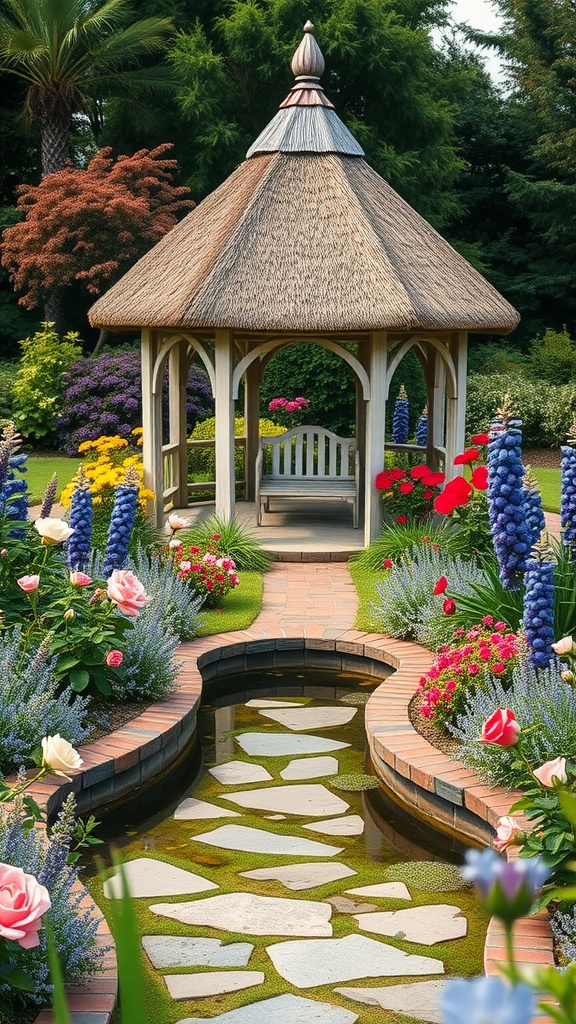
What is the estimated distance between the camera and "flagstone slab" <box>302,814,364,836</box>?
498 cm

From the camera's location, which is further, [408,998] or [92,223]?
[92,223]

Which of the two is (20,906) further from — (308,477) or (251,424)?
(251,424)

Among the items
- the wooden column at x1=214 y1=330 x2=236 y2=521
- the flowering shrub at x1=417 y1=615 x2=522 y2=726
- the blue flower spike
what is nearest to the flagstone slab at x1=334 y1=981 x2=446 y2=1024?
the flowering shrub at x1=417 y1=615 x2=522 y2=726

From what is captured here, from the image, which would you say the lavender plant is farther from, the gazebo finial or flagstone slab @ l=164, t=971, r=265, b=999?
the gazebo finial

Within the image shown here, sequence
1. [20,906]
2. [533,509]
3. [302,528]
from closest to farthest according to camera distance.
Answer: [20,906]
[533,509]
[302,528]

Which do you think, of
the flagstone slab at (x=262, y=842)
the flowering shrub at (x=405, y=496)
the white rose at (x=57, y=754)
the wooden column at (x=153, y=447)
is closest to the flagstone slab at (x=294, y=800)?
the flagstone slab at (x=262, y=842)

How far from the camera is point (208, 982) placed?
3650 millimetres

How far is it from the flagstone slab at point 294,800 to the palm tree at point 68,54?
18.6 meters

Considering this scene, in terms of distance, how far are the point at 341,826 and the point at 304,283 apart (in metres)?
6.20

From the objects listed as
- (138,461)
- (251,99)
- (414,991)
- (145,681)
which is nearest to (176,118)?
(251,99)

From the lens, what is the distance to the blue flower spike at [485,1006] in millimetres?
569

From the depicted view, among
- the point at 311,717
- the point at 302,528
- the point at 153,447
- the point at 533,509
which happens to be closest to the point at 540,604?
the point at 533,509

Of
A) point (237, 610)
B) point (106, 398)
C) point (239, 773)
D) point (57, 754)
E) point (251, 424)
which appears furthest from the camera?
point (106, 398)

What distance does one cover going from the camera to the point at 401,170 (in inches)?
888
